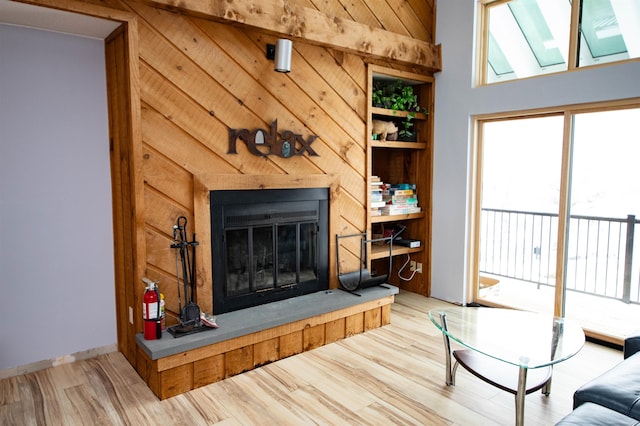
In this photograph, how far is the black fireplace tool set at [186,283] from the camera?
271 cm

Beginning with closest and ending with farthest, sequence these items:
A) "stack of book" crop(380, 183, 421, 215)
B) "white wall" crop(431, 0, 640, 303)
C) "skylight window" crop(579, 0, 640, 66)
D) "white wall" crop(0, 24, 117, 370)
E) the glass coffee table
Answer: the glass coffee table → "white wall" crop(0, 24, 117, 370) → "skylight window" crop(579, 0, 640, 66) → "white wall" crop(431, 0, 640, 303) → "stack of book" crop(380, 183, 421, 215)

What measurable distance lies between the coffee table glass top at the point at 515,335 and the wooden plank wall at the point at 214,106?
4.36ft

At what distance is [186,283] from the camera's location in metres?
2.79

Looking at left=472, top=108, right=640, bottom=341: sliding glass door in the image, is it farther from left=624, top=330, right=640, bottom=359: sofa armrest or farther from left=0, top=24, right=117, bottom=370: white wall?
left=0, top=24, right=117, bottom=370: white wall

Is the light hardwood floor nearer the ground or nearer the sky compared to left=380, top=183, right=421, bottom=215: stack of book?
nearer the ground

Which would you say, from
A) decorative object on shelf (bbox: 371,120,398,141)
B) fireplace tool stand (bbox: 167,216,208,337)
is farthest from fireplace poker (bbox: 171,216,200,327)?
decorative object on shelf (bbox: 371,120,398,141)

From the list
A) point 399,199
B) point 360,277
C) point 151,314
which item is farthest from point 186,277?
point 399,199

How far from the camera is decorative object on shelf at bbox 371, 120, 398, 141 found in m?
4.09

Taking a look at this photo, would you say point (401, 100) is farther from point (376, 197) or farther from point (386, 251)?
point (386, 251)

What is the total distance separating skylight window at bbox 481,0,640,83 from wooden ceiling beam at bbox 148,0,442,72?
55 cm

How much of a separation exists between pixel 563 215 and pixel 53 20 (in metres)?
3.82

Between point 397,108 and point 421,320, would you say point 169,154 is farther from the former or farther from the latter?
point 421,320

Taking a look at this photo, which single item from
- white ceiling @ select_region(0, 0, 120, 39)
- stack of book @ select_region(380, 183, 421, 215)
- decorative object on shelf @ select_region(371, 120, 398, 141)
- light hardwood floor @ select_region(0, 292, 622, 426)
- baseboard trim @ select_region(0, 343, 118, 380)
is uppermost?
white ceiling @ select_region(0, 0, 120, 39)

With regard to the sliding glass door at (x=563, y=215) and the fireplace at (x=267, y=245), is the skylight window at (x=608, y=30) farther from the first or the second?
the fireplace at (x=267, y=245)
